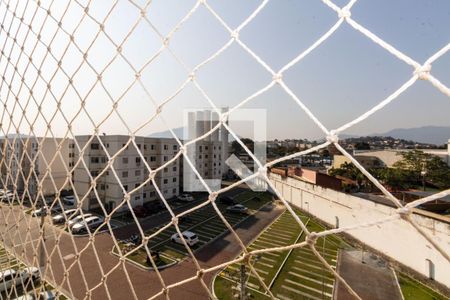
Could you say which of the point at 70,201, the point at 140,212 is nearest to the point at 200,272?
the point at 140,212

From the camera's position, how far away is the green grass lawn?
369 centimetres

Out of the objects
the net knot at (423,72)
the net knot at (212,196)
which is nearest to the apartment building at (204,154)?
the net knot at (212,196)

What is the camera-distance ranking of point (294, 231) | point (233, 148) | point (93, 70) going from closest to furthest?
point (93, 70) → point (294, 231) → point (233, 148)

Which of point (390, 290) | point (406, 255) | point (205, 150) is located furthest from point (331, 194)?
point (205, 150)

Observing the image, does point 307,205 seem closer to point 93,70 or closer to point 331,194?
point 331,194

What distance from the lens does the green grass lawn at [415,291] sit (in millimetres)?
3693

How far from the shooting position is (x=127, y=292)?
3.61 m

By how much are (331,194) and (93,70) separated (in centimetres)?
653

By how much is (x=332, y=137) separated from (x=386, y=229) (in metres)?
5.26

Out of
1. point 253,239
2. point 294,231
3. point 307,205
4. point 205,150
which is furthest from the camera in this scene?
point 205,150

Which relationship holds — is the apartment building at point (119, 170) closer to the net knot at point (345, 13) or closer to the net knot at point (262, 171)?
the net knot at point (262, 171)

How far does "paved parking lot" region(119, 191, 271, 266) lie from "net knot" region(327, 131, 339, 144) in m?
4.57

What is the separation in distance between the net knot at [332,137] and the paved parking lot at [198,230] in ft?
15.0

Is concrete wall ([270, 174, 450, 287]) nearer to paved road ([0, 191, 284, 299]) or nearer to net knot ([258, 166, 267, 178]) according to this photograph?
paved road ([0, 191, 284, 299])
